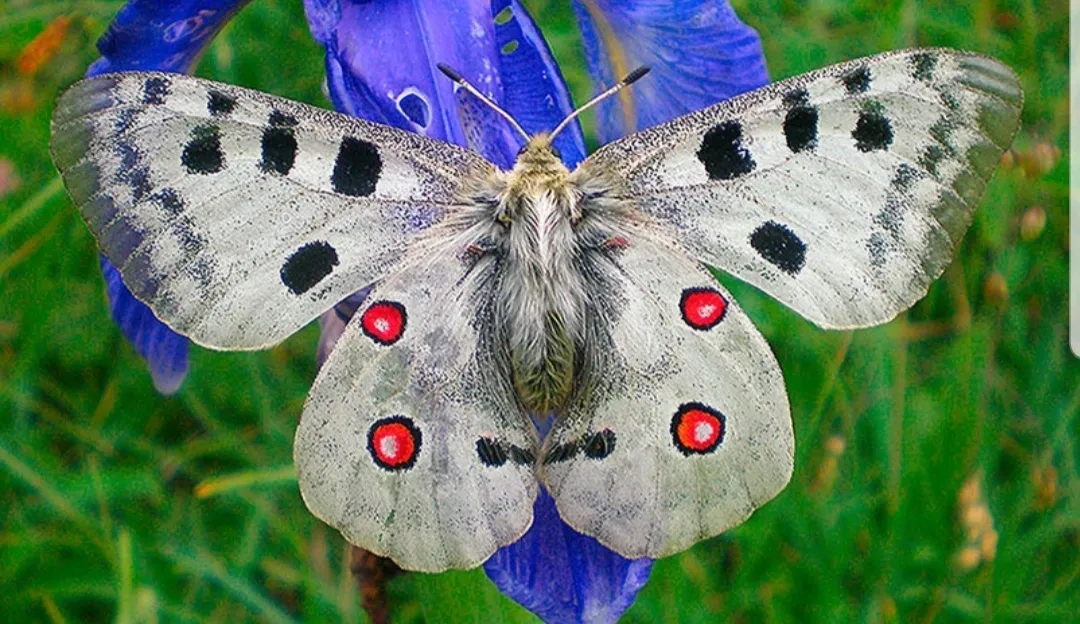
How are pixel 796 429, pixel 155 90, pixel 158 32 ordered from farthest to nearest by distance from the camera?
1. pixel 796 429
2. pixel 158 32
3. pixel 155 90

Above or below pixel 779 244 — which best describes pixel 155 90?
above

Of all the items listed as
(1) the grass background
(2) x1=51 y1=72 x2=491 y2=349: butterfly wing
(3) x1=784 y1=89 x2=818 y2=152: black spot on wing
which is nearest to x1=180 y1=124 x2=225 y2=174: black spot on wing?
(2) x1=51 y1=72 x2=491 y2=349: butterfly wing

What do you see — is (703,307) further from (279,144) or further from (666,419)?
(279,144)

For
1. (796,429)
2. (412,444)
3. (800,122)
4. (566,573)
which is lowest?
(796,429)

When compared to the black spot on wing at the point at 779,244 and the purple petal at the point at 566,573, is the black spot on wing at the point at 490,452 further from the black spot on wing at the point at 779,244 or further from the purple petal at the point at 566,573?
the black spot on wing at the point at 779,244

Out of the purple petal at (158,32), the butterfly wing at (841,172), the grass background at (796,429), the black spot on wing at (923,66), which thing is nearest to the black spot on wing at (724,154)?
the butterfly wing at (841,172)

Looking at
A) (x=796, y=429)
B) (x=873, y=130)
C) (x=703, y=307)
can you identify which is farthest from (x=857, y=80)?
(x=796, y=429)

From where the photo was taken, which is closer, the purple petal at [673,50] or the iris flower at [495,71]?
the iris flower at [495,71]
